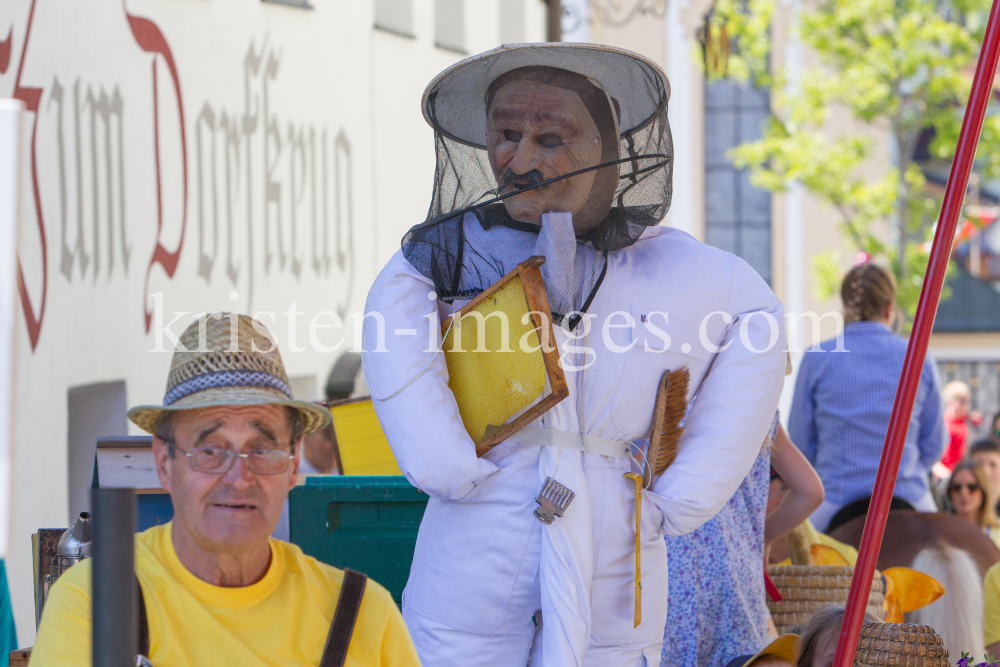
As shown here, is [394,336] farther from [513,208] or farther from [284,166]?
[284,166]

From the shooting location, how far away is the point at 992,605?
4.06 metres

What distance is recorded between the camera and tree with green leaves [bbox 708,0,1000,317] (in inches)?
631

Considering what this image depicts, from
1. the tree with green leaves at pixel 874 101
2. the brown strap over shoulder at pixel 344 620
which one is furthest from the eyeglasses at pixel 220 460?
the tree with green leaves at pixel 874 101

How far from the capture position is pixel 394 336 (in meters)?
2.39

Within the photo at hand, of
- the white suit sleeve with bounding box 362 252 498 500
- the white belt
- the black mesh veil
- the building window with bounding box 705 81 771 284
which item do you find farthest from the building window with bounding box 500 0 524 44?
the building window with bounding box 705 81 771 284

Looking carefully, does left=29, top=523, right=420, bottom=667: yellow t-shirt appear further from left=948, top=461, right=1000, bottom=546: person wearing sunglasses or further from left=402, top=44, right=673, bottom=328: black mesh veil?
left=948, top=461, right=1000, bottom=546: person wearing sunglasses

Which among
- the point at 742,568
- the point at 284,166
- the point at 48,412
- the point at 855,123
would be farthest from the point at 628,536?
the point at 855,123

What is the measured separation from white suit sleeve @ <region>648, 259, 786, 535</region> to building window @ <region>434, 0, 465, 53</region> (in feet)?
26.8

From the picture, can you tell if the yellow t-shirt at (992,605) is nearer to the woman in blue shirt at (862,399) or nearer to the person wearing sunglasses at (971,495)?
the woman in blue shirt at (862,399)

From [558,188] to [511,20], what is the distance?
970 centimetres

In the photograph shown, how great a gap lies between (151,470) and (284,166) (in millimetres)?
5279

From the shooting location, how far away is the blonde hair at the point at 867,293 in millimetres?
4840

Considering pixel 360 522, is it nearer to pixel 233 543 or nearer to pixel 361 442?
pixel 361 442

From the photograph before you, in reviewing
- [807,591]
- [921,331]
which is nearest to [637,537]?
[921,331]
